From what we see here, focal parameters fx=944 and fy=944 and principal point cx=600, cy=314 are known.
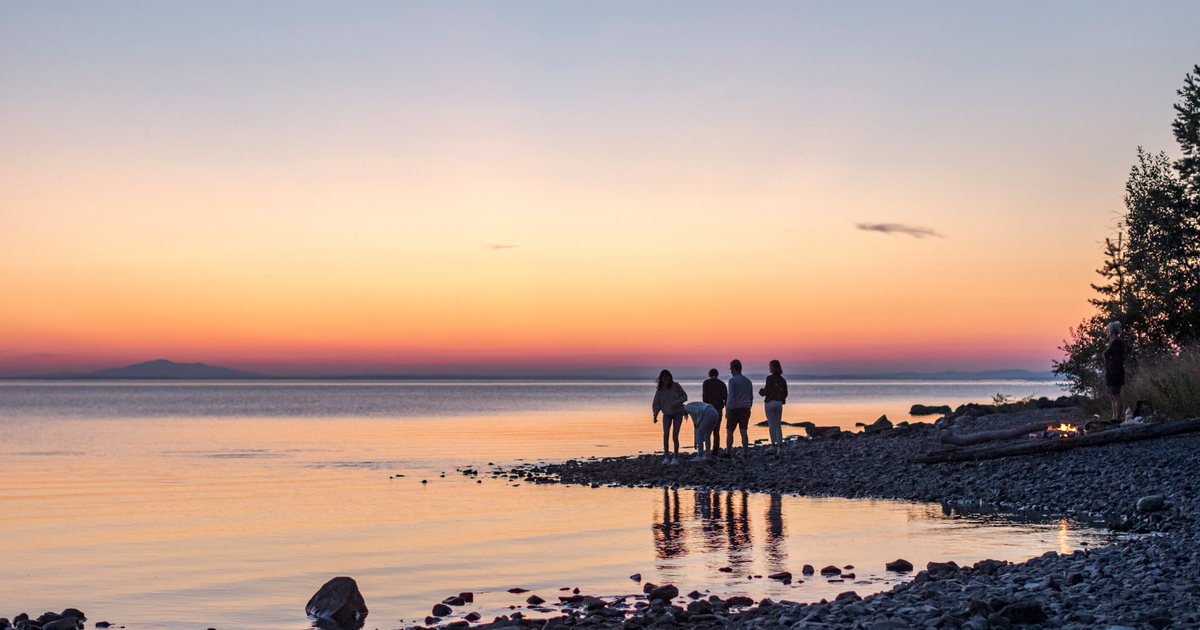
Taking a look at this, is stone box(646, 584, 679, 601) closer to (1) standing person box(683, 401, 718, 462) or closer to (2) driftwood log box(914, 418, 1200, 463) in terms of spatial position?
(2) driftwood log box(914, 418, 1200, 463)

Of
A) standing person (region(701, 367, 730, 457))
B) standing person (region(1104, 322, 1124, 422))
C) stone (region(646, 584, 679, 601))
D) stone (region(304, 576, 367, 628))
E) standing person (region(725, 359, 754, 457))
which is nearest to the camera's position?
stone (region(304, 576, 367, 628))

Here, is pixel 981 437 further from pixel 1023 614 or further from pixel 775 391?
pixel 1023 614

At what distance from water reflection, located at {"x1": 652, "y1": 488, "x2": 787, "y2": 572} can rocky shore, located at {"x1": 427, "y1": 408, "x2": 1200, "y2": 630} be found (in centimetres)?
162

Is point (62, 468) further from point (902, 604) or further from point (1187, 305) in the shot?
point (1187, 305)

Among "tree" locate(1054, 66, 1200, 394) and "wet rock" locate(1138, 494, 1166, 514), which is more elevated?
"tree" locate(1054, 66, 1200, 394)

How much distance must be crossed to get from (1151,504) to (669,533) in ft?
25.4

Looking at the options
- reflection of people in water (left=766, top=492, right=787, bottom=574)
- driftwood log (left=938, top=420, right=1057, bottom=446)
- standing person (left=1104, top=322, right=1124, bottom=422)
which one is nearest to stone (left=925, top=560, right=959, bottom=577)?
reflection of people in water (left=766, top=492, right=787, bottom=574)

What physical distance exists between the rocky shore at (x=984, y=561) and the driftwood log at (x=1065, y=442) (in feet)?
0.65

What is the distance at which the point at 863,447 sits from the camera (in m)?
27.1

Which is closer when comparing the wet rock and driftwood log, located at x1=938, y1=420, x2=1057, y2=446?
the wet rock

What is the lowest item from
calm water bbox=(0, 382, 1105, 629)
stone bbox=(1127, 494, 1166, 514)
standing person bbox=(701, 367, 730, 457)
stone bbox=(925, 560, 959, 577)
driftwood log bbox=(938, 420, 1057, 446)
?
calm water bbox=(0, 382, 1105, 629)

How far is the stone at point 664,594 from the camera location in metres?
10.8

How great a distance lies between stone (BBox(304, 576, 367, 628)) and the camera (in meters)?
10.6

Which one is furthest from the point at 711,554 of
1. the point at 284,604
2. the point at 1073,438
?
the point at 1073,438
